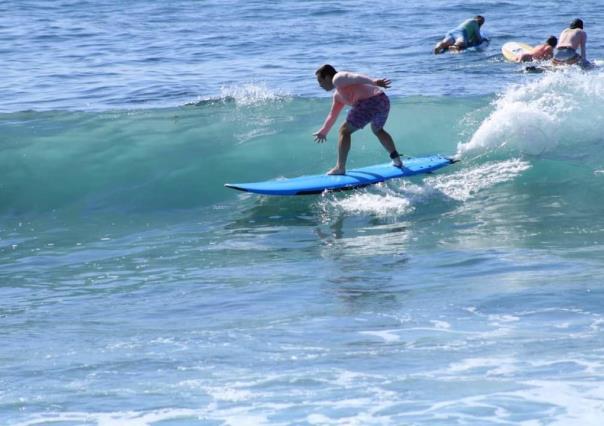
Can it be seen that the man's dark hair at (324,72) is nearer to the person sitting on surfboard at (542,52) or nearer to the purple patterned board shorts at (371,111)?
the purple patterned board shorts at (371,111)

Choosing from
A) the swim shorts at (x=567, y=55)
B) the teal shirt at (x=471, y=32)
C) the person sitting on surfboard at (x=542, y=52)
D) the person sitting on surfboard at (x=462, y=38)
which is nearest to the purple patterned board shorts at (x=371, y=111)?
the swim shorts at (x=567, y=55)

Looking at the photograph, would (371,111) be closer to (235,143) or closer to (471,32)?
(235,143)

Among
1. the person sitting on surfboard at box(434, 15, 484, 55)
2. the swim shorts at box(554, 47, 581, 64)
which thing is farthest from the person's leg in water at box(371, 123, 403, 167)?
the person sitting on surfboard at box(434, 15, 484, 55)

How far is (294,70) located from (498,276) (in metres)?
13.1

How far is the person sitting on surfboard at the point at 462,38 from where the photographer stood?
75.6 feet

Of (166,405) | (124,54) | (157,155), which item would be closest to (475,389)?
(166,405)

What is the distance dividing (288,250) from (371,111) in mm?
2037

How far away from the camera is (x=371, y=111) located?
1176 centimetres

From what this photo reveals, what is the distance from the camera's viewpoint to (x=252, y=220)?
11953 millimetres

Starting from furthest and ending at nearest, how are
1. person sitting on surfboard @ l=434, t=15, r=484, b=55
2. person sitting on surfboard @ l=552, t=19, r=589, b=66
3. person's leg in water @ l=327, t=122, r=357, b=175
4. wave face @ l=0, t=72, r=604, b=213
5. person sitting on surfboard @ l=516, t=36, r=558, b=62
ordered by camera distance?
1. person sitting on surfboard @ l=434, t=15, r=484, b=55
2. person sitting on surfboard @ l=516, t=36, r=558, b=62
3. person sitting on surfboard @ l=552, t=19, r=589, b=66
4. wave face @ l=0, t=72, r=604, b=213
5. person's leg in water @ l=327, t=122, r=357, b=175

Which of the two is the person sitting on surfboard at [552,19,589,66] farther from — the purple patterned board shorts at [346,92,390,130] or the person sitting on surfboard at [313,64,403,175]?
the purple patterned board shorts at [346,92,390,130]

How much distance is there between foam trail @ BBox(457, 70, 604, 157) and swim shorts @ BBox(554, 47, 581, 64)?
4498 millimetres

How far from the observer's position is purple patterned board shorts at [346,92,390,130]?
11.7 m

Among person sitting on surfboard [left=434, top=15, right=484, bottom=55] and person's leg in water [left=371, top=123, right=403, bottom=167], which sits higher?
person's leg in water [left=371, top=123, right=403, bottom=167]
